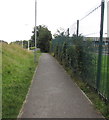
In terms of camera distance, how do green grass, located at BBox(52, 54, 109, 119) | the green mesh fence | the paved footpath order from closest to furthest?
the paved footpath < green grass, located at BBox(52, 54, 109, 119) < the green mesh fence

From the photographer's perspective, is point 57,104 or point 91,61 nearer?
point 57,104

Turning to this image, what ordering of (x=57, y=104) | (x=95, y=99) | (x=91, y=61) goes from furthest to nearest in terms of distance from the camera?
1. (x=91, y=61)
2. (x=95, y=99)
3. (x=57, y=104)

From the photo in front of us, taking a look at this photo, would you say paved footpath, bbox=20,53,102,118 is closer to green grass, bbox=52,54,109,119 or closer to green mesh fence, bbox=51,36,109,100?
green grass, bbox=52,54,109,119

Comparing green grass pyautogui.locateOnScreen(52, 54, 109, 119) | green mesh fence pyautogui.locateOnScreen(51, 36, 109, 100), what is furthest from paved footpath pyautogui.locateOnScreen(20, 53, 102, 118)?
green mesh fence pyautogui.locateOnScreen(51, 36, 109, 100)

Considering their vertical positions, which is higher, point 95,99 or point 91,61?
point 91,61

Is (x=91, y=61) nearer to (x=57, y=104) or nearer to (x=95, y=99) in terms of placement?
(x=95, y=99)

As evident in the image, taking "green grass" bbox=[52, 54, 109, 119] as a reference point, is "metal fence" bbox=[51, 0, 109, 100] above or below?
above

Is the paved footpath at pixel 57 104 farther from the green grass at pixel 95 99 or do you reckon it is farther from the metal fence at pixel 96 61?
the metal fence at pixel 96 61

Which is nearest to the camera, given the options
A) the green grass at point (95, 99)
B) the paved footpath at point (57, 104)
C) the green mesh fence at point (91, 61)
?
the paved footpath at point (57, 104)

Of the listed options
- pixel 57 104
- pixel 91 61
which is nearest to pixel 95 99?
pixel 57 104

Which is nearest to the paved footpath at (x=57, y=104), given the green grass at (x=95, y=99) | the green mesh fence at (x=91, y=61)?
the green grass at (x=95, y=99)

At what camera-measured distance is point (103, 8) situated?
19.2ft

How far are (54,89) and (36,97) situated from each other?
1.21 metres

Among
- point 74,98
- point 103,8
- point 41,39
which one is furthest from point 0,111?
point 41,39
